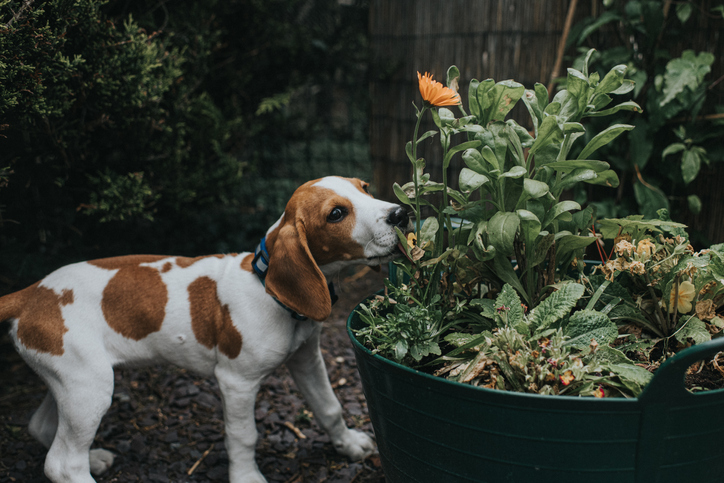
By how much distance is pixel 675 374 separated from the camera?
108cm

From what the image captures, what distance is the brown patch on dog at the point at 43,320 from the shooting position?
1.75 m

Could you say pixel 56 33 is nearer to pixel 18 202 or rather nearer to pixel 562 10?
pixel 18 202

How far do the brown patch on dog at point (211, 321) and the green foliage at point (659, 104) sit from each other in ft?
5.62

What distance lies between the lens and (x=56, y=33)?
190cm

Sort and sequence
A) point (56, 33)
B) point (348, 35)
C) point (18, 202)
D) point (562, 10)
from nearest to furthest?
point (56, 33) → point (18, 202) → point (562, 10) → point (348, 35)

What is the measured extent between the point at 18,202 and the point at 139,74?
820mm

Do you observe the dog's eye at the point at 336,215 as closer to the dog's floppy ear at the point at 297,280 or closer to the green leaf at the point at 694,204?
the dog's floppy ear at the point at 297,280

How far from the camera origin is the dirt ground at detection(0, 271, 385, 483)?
6.81ft

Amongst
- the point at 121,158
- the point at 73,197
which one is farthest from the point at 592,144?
the point at 73,197

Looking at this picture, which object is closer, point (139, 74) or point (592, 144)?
point (592, 144)

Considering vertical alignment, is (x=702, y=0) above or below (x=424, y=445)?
above

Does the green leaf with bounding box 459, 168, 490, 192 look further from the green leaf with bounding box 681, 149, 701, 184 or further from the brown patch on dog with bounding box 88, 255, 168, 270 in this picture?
the green leaf with bounding box 681, 149, 701, 184

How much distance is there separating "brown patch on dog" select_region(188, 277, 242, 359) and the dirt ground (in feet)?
1.91

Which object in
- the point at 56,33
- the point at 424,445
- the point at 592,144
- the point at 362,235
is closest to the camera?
the point at 424,445
